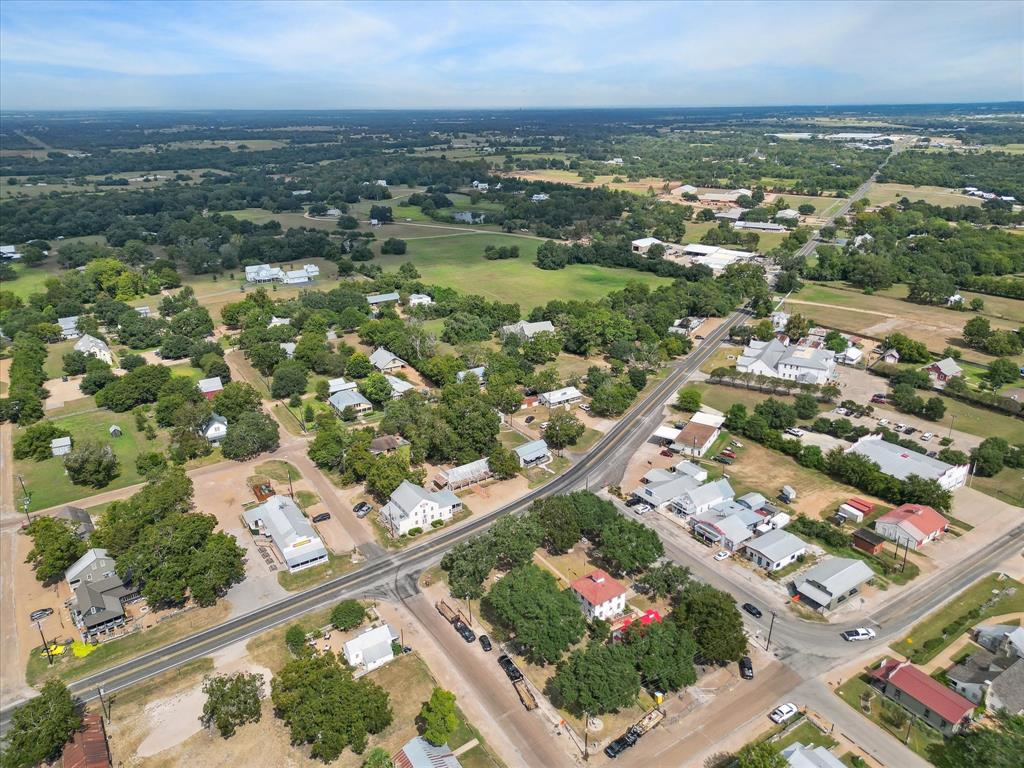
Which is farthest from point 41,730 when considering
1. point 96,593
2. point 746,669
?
point 746,669

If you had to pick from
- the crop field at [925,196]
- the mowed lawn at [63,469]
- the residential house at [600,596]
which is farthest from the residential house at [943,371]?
the crop field at [925,196]

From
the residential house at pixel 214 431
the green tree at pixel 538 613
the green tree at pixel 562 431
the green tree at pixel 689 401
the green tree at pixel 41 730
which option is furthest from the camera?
the green tree at pixel 689 401

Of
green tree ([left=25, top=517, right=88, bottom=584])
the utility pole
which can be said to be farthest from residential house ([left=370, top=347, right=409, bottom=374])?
the utility pole

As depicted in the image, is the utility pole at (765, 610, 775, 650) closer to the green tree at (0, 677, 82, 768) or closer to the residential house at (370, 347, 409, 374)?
the green tree at (0, 677, 82, 768)

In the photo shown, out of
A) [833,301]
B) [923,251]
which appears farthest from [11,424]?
[923,251]

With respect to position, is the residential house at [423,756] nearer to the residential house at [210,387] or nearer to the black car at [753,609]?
the black car at [753,609]

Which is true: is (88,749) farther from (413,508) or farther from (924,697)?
(924,697)
